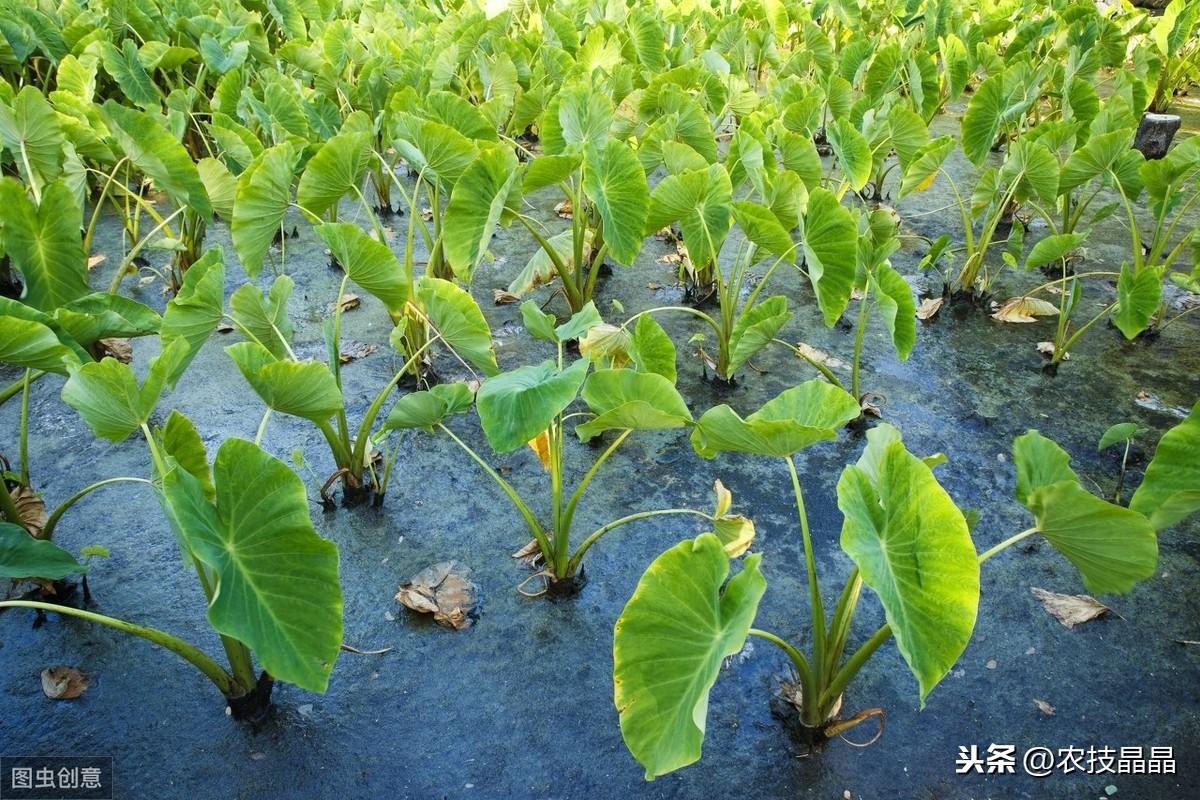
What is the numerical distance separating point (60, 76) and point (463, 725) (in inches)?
119

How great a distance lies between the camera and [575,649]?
1602mm

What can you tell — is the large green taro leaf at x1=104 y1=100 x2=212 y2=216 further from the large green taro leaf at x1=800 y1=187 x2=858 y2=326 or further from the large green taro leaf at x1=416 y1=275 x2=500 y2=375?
the large green taro leaf at x1=800 y1=187 x2=858 y2=326

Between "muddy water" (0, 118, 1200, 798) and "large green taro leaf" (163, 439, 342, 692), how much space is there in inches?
15.0

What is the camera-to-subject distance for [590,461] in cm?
210

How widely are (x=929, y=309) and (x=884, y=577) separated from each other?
6.46ft

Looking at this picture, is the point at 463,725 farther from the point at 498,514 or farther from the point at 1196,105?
the point at 1196,105

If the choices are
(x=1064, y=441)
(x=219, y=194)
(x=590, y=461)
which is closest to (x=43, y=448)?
(x=219, y=194)

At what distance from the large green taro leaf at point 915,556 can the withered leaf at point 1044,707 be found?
613 millimetres

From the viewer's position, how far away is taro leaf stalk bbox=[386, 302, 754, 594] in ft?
4.54

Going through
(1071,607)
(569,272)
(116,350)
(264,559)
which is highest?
(264,559)

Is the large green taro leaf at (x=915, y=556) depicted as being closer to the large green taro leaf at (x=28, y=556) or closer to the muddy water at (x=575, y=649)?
the muddy water at (x=575, y=649)

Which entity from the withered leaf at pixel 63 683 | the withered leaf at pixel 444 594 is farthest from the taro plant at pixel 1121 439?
the withered leaf at pixel 63 683

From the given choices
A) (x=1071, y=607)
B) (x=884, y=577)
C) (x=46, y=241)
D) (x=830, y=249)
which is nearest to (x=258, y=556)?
(x=884, y=577)

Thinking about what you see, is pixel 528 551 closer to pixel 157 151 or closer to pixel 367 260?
pixel 367 260
